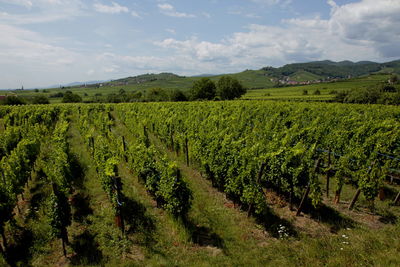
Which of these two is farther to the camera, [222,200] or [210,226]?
[222,200]

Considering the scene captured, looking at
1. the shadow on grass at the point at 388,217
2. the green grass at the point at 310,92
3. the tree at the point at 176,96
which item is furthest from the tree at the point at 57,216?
the green grass at the point at 310,92

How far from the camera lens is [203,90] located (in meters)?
68.9

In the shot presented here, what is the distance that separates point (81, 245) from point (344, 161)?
10568 millimetres

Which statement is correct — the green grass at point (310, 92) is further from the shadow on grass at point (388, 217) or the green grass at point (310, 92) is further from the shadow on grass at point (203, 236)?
the shadow on grass at point (203, 236)

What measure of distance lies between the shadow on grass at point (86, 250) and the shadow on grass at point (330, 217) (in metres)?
7.95

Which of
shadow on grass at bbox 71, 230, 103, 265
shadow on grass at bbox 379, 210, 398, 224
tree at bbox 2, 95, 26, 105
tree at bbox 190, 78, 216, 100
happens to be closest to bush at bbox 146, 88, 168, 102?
tree at bbox 190, 78, 216, 100

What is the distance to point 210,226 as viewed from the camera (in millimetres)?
8008

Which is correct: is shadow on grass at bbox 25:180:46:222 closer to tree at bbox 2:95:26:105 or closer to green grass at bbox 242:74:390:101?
green grass at bbox 242:74:390:101

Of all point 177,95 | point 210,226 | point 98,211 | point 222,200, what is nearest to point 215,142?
point 222,200

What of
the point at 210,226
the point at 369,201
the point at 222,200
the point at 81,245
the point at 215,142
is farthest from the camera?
the point at 215,142

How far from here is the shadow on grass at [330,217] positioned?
25.4 ft

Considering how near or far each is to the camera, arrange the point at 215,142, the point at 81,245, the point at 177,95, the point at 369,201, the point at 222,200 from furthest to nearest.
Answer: the point at 177,95 → the point at 215,142 → the point at 222,200 → the point at 369,201 → the point at 81,245

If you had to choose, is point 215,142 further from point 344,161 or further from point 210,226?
point 344,161

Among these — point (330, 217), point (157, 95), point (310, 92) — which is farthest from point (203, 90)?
point (330, 217)
